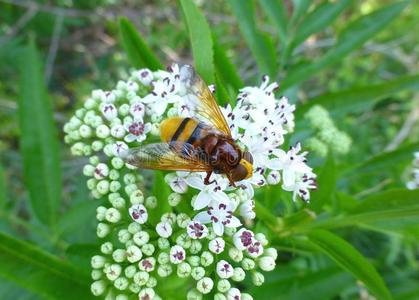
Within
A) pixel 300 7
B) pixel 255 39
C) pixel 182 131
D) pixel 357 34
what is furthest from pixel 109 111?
pixel 357 34

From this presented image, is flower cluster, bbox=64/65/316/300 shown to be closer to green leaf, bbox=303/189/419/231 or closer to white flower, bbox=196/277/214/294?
white flower, bbox=196/277/214/294

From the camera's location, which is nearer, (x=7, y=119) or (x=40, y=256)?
(x=40, y=256)

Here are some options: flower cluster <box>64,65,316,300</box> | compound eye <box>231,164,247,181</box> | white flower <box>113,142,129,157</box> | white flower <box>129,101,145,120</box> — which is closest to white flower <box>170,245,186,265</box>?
flower cluster <box>64,65,316,300</box>

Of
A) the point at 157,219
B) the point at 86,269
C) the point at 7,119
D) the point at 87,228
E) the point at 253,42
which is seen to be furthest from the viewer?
the point at 7,119

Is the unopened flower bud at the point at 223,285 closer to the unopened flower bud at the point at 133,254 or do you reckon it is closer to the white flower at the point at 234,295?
the white flower at the point at 234,295

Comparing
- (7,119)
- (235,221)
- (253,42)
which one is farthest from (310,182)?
(7,119)

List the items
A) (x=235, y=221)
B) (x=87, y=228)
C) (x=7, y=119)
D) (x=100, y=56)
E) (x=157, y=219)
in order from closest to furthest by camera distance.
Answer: (x=235, y=221) → (x=157, y=219) → (x=87, y=228) → (x=7, y=119) → (x=100, y=56)

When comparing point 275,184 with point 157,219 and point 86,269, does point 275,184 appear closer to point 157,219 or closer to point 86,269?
point 157,219

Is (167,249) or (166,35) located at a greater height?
(166,35)
